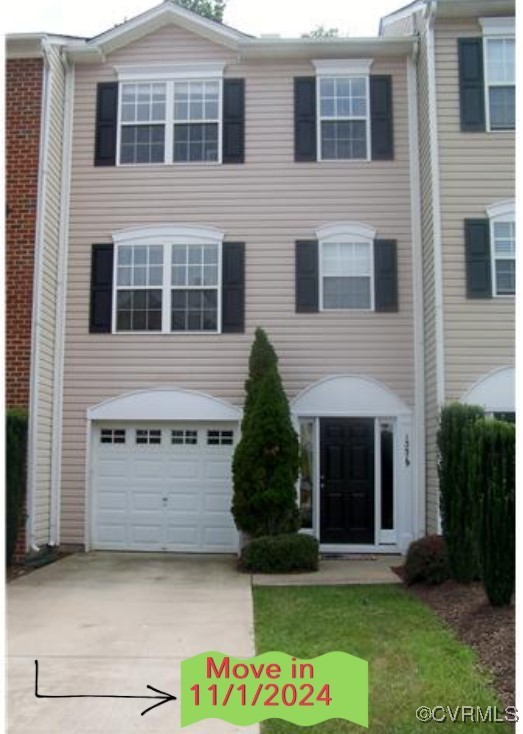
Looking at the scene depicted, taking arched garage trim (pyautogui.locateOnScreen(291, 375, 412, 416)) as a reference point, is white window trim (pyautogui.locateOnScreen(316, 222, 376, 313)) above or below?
above

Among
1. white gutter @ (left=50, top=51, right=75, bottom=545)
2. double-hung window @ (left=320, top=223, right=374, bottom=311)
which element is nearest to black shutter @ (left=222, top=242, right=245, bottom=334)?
double-hung window @ (left=320, top=223, right=374, bottom=311)

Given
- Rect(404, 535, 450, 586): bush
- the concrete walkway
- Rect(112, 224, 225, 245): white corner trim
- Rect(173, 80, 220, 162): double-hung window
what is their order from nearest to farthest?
Rect(404, 535, 450, 586): bush
the concrete walkway
Rect(112, 224, 225, 245): white corner trim
Rect(173, 80, 220, 162): double-hung window

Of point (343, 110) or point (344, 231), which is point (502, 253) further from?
point (343, 110)

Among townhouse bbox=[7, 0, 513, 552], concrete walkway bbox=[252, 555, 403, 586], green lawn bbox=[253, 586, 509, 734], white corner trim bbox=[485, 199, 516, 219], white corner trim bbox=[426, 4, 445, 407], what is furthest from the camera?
townhouse bbox=[7, 0, 513, 552]

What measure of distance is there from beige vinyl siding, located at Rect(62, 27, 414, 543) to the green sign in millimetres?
7509

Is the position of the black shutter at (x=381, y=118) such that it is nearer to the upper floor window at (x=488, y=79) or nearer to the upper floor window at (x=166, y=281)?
the upper floor window at (x=488, y=79)

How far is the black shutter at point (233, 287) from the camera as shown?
11.2 metres

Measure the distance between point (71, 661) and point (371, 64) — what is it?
1006cm

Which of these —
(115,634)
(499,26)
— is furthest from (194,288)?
(115,634)

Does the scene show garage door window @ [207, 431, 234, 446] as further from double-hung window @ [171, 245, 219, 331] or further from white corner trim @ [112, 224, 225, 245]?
white corner trim @ [112, 224, 225, 245]

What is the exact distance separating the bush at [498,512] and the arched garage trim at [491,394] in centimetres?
362

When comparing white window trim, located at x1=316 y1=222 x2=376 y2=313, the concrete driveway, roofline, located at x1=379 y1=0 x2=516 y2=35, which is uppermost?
roofline, located at x1=379 y1=0 x2=516 y2=35

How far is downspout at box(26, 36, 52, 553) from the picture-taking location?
1037 centimetres

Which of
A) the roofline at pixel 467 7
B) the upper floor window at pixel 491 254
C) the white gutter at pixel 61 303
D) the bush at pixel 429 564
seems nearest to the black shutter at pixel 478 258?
the upper floor window at pixel 491 254
